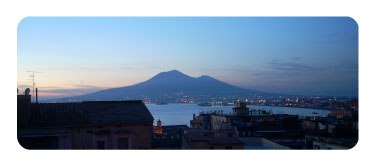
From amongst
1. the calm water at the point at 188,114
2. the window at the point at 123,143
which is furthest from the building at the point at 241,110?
the window at the point at 123,143

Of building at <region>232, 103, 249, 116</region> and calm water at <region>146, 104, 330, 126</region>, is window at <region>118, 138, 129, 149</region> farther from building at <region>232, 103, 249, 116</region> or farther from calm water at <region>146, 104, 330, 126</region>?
calm water at <region>146, 104, 330, 126</region>

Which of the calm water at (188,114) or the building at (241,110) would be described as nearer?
the building at (241,110)

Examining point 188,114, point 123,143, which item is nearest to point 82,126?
point 123,143

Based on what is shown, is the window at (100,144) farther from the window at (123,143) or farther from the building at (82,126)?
the window at (123,143)

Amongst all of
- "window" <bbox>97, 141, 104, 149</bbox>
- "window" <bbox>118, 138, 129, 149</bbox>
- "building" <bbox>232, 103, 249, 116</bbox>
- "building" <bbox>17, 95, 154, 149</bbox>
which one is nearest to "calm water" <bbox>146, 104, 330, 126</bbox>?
"building" <bbox>232, 103, 249, 116</bbox>

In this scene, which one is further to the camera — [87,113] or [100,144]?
[87,113]

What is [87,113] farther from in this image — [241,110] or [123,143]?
[241,110]

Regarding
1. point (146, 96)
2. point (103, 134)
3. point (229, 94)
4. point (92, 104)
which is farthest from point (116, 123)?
point (229, 94)
